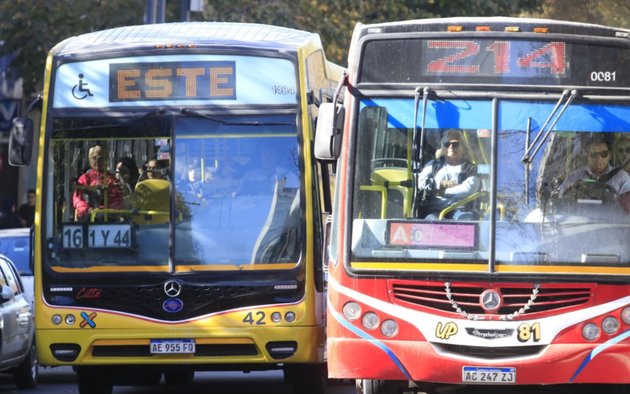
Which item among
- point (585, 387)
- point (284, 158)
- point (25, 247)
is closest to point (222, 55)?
point (284, 158)

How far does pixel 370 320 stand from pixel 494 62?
6.57ft

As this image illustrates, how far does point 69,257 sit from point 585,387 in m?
4.48

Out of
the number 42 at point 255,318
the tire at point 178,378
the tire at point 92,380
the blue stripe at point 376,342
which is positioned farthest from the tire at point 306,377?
the blue stripe at point 376,342

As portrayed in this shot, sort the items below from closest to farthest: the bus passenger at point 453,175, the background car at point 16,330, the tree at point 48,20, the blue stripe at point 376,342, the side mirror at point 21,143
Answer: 1. the blue stripe at point 376,342
2. the bus passenger at point 453,175
3. the side mirror at point 21,143
4. the background car at point 16,330
5. the tree at point 48,20

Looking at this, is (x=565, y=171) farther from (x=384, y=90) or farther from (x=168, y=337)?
(x=168, y=337)

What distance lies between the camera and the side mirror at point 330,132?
10.4 meters

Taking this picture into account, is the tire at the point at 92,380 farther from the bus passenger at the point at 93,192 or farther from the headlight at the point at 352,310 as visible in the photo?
the headlight at the point at 352,310

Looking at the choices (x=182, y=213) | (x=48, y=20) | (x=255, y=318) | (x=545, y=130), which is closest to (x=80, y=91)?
(x=182, y=213)

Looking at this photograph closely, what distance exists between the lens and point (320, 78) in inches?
536

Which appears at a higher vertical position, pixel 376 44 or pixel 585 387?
pixel 376 44

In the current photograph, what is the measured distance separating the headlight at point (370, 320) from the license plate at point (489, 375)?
69 centimetres

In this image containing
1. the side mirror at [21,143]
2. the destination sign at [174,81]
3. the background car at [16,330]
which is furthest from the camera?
the background car at [16,330]

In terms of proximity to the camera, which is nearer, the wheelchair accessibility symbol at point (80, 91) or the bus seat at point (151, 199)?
the bus seat at point (151, 199)

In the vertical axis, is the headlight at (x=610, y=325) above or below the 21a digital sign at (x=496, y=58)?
below
